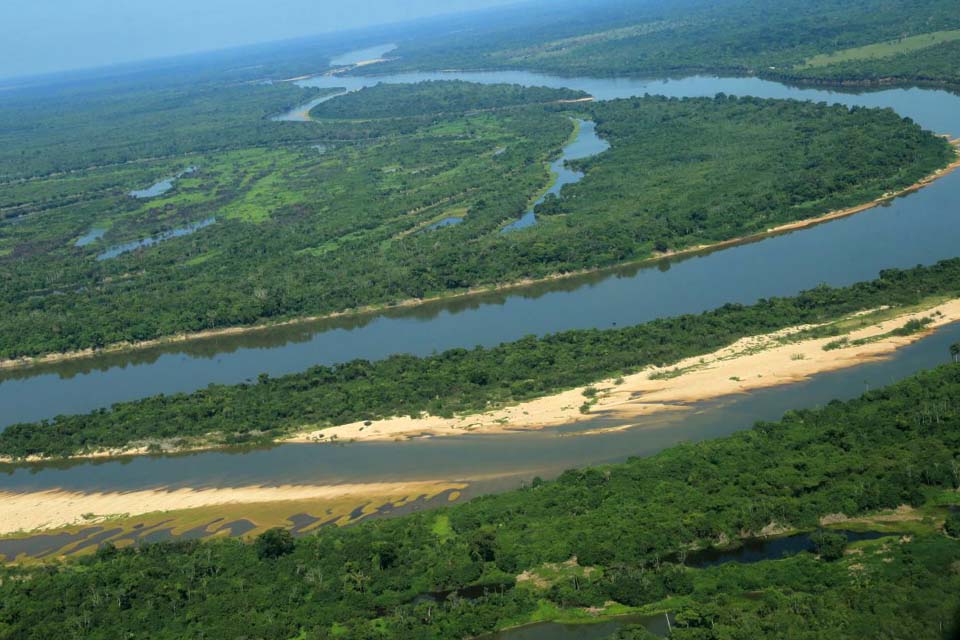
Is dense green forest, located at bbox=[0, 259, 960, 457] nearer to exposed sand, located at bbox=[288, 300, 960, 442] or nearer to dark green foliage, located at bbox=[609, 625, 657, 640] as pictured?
exposed sand, located at bbox=[288, 300, 960, 442]

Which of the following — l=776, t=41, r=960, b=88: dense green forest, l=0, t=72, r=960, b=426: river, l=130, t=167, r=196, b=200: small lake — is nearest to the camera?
l=0, t=72, r=960, b=426: river

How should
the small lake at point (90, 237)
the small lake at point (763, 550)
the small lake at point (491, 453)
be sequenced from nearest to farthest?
the small lake at point (763, 550), the small lake at point (491, 453), the small lake at point (90, 237)

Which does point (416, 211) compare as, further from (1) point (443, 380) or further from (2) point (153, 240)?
(1) point (443, 380)

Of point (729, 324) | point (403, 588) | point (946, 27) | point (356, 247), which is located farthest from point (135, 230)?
point (946, 27)

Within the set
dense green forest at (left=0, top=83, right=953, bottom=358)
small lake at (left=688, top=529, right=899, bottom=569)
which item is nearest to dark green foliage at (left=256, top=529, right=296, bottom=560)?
small lake at (left=688, top=529, right=899, bottom=569)

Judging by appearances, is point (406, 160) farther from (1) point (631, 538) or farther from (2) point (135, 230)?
(1) point (631, 538)

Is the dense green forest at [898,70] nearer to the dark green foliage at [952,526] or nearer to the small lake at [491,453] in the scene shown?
the small lake at [491,453]

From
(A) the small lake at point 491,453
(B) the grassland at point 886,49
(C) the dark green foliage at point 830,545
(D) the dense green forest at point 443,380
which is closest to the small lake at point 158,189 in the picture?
(D) the dense green forest at point 443,380
